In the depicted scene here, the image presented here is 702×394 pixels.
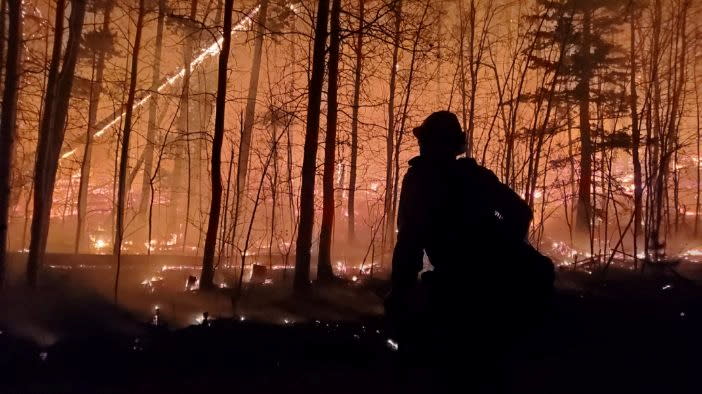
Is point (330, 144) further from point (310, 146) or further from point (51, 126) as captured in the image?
point (51, 126)

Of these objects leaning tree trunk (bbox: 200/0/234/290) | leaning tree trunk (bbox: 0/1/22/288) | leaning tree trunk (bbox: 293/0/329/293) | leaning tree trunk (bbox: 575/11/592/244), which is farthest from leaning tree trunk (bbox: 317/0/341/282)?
leaning tree trunk (bbox: 575/11/592/244)

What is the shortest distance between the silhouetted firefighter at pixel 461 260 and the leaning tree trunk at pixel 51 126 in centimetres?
A: 727

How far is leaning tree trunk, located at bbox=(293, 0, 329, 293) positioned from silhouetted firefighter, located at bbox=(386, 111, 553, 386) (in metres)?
5.02

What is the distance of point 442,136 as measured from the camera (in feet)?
8.55

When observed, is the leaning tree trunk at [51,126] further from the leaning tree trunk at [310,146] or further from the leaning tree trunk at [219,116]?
the leaning tree trunk at [310,146]

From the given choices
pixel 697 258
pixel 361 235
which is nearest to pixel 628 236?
pixel 697 258

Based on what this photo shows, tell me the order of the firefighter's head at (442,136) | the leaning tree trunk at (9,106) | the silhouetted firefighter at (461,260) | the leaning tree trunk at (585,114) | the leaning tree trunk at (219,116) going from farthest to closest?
the leaning tree trunk at (585,114) < the leaning tree trunk at (219,116) < the leaning tree trunk at (9,106) < the firefighter's head at (442,136) < the silhouetted firefighter at (461,260)

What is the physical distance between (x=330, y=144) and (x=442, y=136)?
5.58 meters

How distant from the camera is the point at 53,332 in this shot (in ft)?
17.8

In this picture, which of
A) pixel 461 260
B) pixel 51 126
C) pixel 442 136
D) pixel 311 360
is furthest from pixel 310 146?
pixel 461 260

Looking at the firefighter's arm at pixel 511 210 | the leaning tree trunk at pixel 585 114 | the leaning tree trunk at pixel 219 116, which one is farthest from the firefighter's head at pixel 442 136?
the leaning tree trunk at pixel 585 114

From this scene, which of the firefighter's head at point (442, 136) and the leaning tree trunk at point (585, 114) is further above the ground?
the leaning tree trunk at point (585, 114)

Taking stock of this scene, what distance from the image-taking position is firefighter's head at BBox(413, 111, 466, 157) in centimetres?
261

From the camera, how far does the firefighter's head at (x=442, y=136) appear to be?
103 inches
